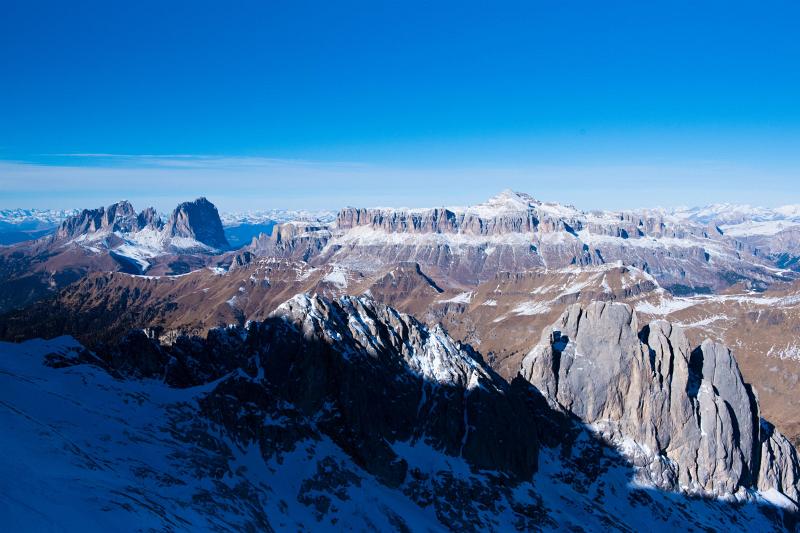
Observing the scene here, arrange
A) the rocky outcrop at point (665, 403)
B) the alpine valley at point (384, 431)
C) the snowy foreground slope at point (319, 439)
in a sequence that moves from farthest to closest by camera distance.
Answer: the rocky outcrop at point (665, 403), the alpine valley at point (384, 431), the snowy foreground slope at point (319, 439)

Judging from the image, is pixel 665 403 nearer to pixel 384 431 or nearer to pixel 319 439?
pixel 384 431

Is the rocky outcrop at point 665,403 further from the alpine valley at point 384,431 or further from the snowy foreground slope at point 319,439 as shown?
the snowy foreground slope at point 319,439

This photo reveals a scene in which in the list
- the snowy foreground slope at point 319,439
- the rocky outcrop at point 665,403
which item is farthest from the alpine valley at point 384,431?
the rocky outcrop at point 665,403

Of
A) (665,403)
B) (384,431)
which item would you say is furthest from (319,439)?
(665,403)

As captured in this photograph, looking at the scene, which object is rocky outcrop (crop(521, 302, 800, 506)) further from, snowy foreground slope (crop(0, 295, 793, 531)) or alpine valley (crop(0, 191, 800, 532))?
snowy foreground slope (crop(0, 295, 793, 531))

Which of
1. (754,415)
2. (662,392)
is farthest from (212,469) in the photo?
(754,415)
